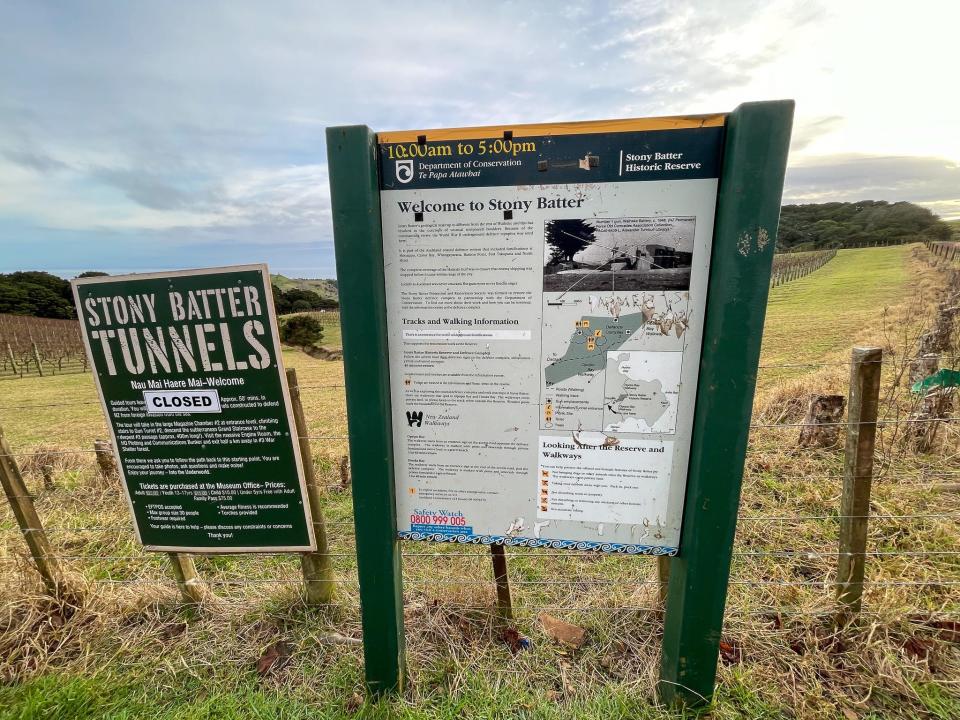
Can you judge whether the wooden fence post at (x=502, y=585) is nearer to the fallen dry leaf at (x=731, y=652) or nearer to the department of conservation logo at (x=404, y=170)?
the fallen dry leaf at (x=731, y=652)

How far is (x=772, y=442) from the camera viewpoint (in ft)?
17.2

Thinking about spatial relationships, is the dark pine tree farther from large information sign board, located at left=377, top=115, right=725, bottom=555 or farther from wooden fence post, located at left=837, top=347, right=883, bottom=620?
wooden fence post, located at left=837, top=347, right=883, bottom=620

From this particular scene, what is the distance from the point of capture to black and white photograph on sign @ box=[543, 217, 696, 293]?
1.59m

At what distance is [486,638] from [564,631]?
0.43 m

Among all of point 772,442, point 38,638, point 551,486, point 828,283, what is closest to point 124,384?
point 38,638

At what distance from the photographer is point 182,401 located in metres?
2.22

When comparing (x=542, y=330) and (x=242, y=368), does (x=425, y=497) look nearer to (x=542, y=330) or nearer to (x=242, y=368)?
(x=542, y=330)

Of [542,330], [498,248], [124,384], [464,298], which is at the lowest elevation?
[124,384]

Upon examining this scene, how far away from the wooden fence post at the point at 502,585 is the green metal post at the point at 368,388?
0.56 m

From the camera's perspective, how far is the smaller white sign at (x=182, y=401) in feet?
7.21

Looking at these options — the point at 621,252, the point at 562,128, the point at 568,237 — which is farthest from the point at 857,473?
the point at 562,128

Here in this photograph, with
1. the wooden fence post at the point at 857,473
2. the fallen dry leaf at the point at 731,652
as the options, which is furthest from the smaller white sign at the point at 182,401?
the wooden fence post at the point at 857,473

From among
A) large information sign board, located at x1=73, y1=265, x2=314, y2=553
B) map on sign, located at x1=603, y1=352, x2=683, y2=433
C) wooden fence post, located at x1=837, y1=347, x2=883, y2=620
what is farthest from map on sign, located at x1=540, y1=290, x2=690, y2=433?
large information sign board, located at x1=73, y1=265, x2=314, y2=553

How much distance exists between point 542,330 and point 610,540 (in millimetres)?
930
